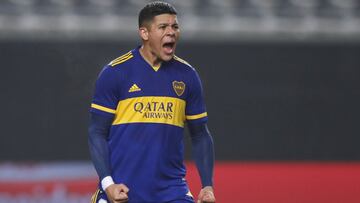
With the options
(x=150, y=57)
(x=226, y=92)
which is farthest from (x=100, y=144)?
(x=226, y=92)

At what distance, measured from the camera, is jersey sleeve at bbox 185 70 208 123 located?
4.87 meters

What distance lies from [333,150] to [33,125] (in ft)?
10.8

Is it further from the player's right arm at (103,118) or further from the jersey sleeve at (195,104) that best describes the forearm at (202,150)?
the player's right arm at (103,118)

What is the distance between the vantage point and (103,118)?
15.3 feet

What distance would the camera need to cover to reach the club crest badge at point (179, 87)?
4793mm

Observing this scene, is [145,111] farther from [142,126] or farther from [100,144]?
[100,144]

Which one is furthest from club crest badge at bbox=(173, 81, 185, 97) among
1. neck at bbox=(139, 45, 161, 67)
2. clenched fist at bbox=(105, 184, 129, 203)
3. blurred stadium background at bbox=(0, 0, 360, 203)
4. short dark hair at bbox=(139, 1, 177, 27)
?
blurred stadium background at bbox=(0, 0, 360, 203)

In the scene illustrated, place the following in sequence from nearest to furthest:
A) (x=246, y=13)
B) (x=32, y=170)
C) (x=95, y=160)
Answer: (x=95, y=160) < (x=32, y=170) < (x=246, y=13)

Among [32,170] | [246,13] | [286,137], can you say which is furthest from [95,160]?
[246,13]

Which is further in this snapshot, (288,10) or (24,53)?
(288,10)

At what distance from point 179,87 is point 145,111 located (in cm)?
25

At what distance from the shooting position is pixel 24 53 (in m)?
9.45

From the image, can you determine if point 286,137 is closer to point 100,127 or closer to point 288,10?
point 288,10

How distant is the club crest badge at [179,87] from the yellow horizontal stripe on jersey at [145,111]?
0.08 m
